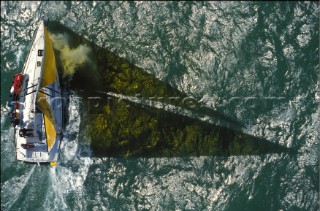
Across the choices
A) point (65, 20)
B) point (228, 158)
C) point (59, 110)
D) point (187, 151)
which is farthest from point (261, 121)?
point (65, 20)

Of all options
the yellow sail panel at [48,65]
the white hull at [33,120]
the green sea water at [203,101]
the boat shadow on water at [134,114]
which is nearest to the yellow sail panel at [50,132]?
the white hull at [33,120]

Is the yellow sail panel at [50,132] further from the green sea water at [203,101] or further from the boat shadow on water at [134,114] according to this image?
the boat shadow on water at [134,114]

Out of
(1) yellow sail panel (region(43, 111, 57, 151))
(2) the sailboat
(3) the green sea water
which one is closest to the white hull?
(2) the sailboat

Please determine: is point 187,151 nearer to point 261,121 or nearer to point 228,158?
point 228,158

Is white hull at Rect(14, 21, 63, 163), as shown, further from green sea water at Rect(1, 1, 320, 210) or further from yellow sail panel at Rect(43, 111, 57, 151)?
green sea water at Rect(1, 1, 320, 210)

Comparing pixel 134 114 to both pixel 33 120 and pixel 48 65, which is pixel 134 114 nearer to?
pixel 48 65

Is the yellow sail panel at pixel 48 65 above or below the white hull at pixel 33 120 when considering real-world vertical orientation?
above

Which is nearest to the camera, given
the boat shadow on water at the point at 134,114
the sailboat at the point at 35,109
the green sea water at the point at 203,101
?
the sailboat at the point at 35,109

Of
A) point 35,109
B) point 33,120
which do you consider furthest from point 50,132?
point 35,109

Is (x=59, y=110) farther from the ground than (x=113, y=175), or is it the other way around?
(x=59, y=110)
